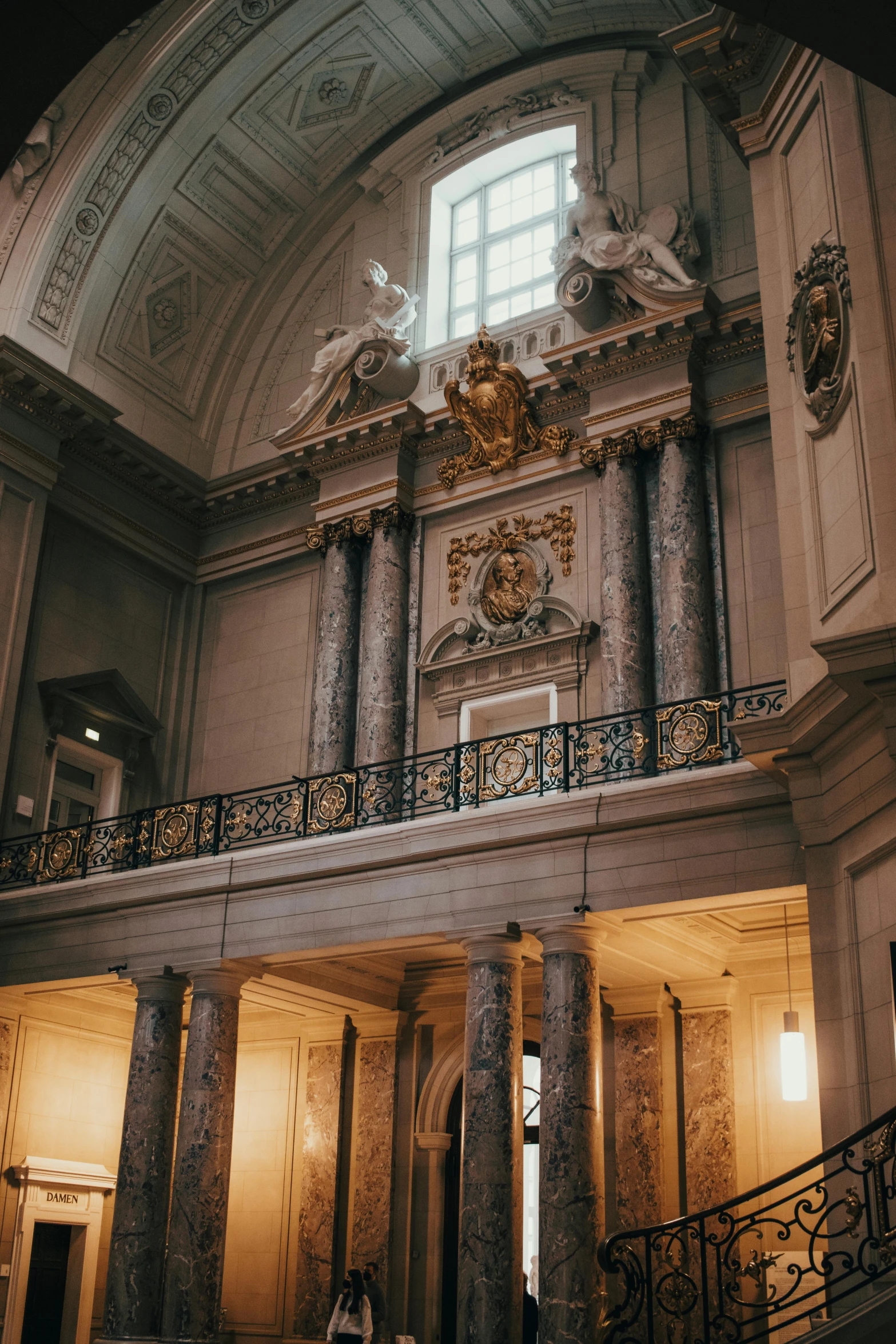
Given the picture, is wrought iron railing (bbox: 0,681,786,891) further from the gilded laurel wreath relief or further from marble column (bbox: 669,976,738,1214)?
marble column (bbox: 669,976,738,1214)

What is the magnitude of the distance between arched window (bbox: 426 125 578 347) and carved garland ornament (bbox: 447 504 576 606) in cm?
302

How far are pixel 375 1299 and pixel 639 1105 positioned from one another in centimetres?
316

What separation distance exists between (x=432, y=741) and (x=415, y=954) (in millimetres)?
3516

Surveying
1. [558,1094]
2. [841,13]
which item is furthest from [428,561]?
[841,13]

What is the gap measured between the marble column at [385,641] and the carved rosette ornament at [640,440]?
2.75 m

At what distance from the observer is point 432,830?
40.4 feet

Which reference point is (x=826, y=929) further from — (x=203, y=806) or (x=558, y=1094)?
(x=203, y=806)

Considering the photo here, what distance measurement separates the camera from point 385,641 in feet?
56.1

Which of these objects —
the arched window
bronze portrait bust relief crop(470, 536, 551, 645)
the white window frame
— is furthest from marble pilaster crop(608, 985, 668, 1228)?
the arched window

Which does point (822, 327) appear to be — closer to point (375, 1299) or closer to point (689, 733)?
point (689, 733)

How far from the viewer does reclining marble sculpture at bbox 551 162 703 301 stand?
1617cm

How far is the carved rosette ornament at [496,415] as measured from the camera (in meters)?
16.9

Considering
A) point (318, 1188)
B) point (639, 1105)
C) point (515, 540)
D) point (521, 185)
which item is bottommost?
point (318, 1188)

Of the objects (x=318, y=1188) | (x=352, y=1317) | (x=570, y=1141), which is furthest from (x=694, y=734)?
(x=318, y=1188)
